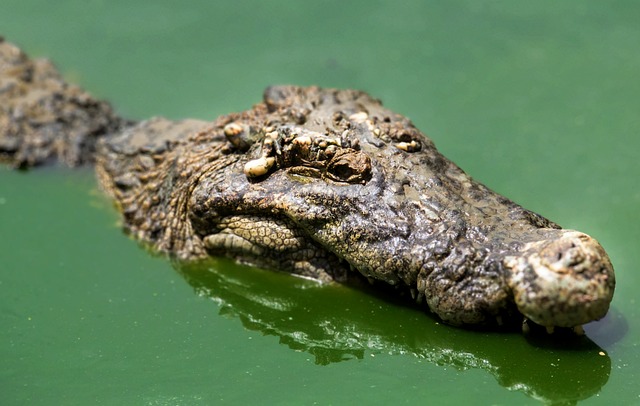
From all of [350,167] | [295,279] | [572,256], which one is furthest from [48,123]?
[572,256]

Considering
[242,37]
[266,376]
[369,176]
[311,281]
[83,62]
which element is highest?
[242,37]

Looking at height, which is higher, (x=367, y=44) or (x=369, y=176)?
(x=367, y=44)

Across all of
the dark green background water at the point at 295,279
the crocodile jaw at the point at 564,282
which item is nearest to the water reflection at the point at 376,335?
the dark green background water at the point at 295,279

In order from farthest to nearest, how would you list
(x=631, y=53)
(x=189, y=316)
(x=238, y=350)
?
(x=631, y=53) → (x=189, y=316) → (x=238, y=350)

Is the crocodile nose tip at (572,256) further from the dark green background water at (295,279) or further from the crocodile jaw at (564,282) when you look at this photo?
the dark green background water at (295,279)

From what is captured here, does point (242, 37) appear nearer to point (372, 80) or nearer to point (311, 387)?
point (372, 80)

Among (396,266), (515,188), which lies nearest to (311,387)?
(396,266)

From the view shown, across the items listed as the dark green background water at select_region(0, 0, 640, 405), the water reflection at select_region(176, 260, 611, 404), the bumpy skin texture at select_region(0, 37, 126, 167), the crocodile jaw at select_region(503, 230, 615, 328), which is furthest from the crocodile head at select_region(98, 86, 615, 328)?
the bumpy skin texture at select_region(0, 37, 126, 167)
